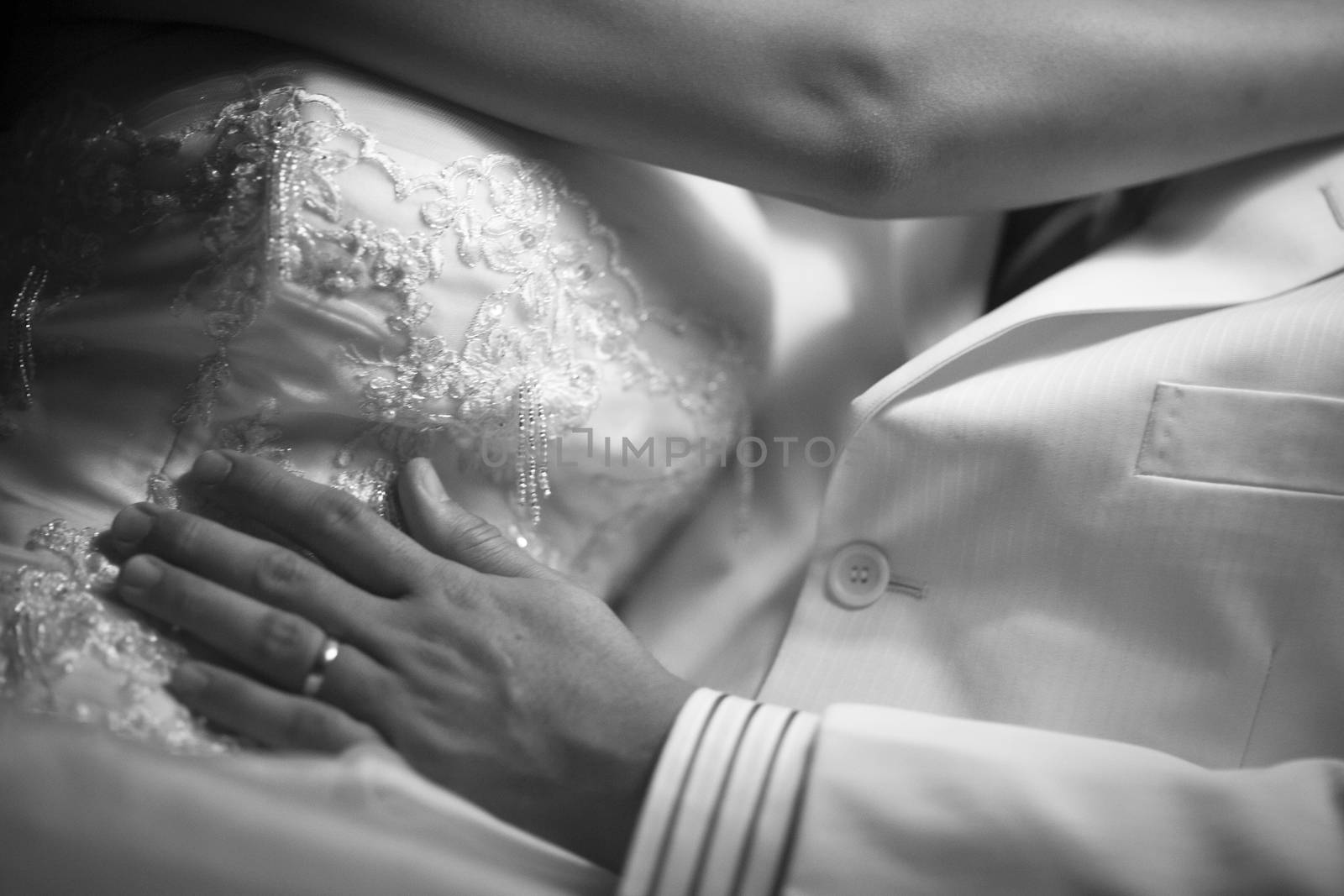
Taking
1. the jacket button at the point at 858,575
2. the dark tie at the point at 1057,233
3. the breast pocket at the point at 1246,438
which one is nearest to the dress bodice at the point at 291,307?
the jacket button at the point at 858,575

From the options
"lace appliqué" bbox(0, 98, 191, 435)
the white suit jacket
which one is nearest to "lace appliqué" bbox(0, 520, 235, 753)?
"lace appliqué" bbox(0, 98, 191, 435)

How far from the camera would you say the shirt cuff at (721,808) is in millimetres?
454

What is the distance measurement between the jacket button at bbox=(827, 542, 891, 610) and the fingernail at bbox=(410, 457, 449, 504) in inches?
10.5

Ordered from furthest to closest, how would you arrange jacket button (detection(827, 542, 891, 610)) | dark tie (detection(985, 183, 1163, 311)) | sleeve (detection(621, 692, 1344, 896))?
dark tie (detection(985, 183, 1163, 311)), jacket button (detection(827, 542, 891, 610)), sleeve (detection(621, 692, 1344, 896))

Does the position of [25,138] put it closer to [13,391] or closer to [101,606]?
[13,391]

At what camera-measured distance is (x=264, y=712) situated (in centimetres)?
49

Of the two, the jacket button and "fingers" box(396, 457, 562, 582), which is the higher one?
the jacket button

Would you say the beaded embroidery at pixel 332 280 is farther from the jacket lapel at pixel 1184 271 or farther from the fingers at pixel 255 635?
the jacket lapel at pixel 1184 271

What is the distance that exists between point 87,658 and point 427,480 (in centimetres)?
20

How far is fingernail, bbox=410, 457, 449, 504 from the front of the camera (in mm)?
588

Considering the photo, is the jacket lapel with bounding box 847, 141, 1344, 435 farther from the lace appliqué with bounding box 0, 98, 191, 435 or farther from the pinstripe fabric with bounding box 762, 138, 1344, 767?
the lace appliqué with bounding box 0, 98, 191, 435

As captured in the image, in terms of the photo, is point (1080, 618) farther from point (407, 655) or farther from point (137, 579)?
point (137, 579)

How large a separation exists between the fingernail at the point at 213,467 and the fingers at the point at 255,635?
60 millimetres

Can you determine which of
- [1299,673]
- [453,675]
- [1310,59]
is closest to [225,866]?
[453,675]
